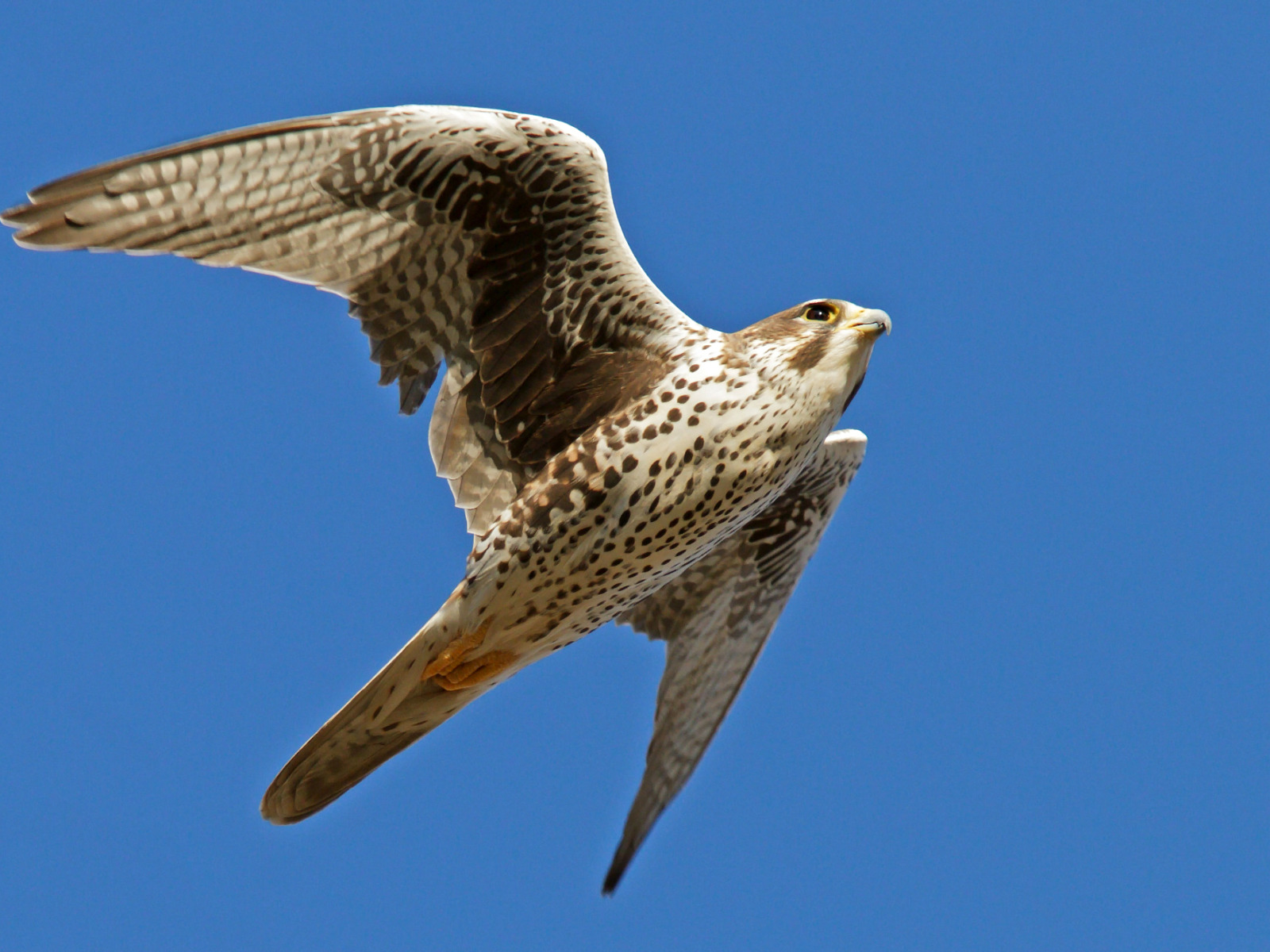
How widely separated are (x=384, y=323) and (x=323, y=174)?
Answer: 727mm

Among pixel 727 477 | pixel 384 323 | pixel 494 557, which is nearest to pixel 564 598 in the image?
pixel 494 557

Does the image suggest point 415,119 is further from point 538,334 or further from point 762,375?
point 762,375

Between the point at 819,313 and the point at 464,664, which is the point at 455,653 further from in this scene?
the point at 819,313

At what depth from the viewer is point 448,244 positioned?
7840 mm

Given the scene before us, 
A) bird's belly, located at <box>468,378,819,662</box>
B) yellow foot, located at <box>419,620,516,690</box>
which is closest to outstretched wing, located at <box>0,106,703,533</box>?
bird's belly, located at <box>468,378,819,662</box>

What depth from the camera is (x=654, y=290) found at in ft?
26.0

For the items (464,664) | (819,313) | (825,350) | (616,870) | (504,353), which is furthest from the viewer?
(616,870)

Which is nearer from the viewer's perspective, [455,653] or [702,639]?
[455,653]

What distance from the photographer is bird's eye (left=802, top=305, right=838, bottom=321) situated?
780cm

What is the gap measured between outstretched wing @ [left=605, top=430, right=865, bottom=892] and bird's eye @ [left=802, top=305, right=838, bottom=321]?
194 centimetres

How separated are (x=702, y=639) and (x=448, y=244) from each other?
2.83 meters

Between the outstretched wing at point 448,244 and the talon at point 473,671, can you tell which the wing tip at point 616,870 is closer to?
the talon at point 473,671

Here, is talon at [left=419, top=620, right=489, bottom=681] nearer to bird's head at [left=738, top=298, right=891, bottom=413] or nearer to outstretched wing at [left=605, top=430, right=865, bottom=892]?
outstretched wing at [left=605, top=430, right=865, bottom=892]

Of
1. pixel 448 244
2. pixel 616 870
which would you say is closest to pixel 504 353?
pixel 448 244
